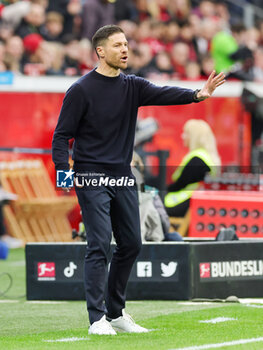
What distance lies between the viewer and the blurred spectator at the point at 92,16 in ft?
61.0

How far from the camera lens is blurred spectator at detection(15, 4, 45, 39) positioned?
1769cm

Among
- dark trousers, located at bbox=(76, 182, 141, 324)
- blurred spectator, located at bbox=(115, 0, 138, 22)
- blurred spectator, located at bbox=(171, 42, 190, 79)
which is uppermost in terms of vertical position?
blurred spectator, located at bbox=(115, 0, 138, 22)

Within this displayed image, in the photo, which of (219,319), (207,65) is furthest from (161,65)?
(219,319)

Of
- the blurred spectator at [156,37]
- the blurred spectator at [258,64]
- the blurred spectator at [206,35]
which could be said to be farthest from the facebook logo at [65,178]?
the blurred spectator at [206,35]

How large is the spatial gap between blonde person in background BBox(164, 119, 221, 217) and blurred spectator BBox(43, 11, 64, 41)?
573 cm

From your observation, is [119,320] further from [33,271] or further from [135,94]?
[33,271]

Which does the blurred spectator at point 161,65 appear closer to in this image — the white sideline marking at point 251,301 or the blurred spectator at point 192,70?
the blurred spectator at point 192,70

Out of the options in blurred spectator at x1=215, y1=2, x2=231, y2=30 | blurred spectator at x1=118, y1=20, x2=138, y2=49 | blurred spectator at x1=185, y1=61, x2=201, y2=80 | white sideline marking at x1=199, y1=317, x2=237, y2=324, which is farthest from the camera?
blurred spectator at x1=215, y1=2, x2=231, y2=30

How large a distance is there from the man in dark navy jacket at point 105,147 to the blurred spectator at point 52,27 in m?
10.6

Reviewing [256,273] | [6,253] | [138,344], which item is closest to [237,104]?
[6,253]

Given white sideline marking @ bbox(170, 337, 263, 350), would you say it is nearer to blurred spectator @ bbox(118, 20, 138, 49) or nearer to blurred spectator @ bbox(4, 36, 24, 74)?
blurred spectator @ bbox(4, 36, 24, 74)

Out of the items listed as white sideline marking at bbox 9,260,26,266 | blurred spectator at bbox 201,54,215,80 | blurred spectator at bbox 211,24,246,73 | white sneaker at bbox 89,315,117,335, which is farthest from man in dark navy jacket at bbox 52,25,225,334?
blurred spectator at bbox 211,24,246,73

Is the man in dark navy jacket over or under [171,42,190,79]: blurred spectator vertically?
under

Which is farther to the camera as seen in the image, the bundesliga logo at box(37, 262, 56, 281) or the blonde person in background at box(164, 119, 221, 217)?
the blonde person in background at box(164, 119, 221, 217)
